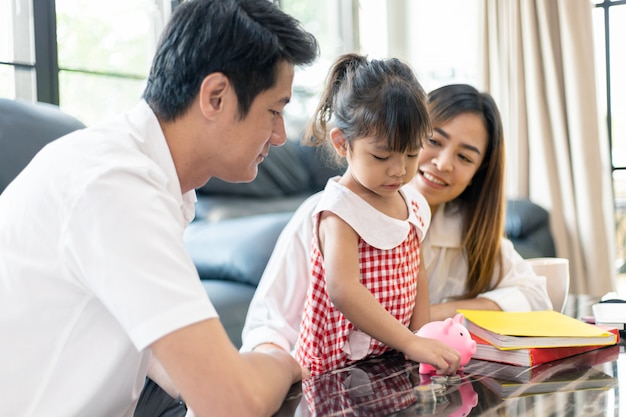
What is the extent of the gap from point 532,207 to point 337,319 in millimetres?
2871

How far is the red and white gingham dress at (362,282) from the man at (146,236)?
9.6 inches

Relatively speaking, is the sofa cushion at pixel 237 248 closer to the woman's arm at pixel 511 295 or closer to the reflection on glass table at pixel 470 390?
the woman's arm at pixel 511 295

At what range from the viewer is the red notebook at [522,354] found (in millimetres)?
1125

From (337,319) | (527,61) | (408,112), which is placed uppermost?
(527,61)

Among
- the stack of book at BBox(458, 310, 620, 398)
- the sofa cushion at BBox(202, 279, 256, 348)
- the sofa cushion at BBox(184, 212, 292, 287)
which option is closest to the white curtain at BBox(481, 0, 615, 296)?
the sofa cushion at BBox(184, 212, 292, 287)

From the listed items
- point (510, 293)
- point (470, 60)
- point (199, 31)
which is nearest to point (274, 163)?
point (470, 60)

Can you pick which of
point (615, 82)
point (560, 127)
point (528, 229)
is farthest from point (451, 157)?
point (615, 82)

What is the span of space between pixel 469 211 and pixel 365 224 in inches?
19.6

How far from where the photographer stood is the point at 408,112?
1.17m

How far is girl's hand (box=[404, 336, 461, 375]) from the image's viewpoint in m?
1.04

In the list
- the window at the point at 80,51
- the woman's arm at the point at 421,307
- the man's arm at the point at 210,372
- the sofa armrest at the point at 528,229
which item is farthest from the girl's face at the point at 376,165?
the sofa armrest at the point at 528,229

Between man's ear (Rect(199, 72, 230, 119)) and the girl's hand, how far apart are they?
44 centimetres

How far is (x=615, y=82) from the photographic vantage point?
4.30m

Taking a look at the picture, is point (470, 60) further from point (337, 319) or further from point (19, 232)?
point (19, 232)
